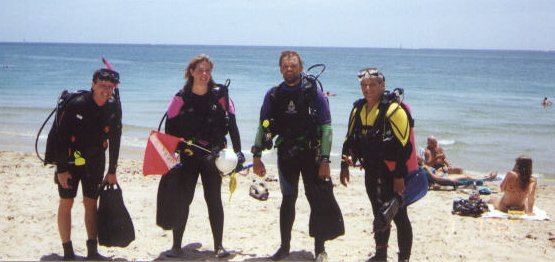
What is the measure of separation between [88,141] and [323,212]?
2.00 m

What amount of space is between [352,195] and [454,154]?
6380 mm

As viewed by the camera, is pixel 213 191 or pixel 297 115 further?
pixel 213 191

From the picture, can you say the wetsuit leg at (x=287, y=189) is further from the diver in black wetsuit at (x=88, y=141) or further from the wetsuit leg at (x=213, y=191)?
the diver in black wetsuit at (x=88, y=141)

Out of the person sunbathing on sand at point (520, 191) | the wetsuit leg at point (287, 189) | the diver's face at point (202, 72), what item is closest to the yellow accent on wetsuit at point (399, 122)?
the wetsuit leg at point (287, 189)

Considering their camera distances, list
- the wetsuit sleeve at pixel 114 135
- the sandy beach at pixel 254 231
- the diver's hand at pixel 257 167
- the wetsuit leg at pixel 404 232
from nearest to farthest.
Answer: the wetsuit leg at pixel 404 232, the wetsuit sleeve at pixel 114 135, the diver's hand at pixel 257 167, the sandy beach at pixel 254 231

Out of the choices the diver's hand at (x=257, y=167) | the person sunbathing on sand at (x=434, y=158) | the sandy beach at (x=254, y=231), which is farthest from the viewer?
the person sunbathing on sand at (x=434, y=158)

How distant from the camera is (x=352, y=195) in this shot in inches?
332

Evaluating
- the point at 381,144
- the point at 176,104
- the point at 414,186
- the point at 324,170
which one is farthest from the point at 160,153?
the point at 414,186

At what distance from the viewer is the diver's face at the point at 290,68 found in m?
4.47

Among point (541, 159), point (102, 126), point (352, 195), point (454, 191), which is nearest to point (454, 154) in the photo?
point (541, 159)

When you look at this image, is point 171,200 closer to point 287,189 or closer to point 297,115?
point 287,189

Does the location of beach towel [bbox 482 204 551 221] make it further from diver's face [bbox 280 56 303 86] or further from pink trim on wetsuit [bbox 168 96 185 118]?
pink trim on wetsuit [bbox 168 96 185 118]

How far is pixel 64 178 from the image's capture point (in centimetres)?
432

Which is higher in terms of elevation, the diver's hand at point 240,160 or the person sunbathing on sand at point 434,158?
the diver's hand at point 240,160
